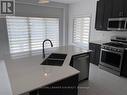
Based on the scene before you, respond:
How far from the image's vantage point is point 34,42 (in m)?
5.32

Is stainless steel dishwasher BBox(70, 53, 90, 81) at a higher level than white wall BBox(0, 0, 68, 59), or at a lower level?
lower

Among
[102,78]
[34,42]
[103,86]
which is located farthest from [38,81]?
[34,42]

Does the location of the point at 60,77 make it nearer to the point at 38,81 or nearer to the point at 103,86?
the point at 38,81

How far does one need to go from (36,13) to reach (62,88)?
13.7 feet

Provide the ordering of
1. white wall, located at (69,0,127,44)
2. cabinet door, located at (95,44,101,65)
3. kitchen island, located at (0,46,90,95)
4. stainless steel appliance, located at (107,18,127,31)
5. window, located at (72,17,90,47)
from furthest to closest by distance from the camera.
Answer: window, located at (72,17,90,47) → white wall, located at (69,0,127,44) → cabinet door, located at (95,44,101,65) → stainless steel appliance, located at (107,18,127,31) → kitchen island, located at (0,46,90,95)

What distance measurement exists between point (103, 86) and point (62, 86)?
5.52 ft

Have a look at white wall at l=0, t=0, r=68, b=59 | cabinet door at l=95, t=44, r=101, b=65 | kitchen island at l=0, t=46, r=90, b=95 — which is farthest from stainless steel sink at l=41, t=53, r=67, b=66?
white wall at l=0, t=0, r=68, b=59

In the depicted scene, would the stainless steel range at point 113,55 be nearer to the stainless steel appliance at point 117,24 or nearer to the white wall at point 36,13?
the stainless steel appliance at point 117,24

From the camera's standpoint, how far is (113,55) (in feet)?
12.0

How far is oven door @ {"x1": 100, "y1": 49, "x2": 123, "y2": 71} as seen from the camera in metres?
3.47

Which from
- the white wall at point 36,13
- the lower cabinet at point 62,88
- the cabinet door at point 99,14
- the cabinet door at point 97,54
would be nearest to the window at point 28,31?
the white wall at point 36,13

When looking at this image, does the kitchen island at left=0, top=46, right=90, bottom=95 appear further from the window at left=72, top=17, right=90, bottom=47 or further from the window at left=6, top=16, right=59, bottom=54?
the window at left=72, top=17, right=90, bottom=47

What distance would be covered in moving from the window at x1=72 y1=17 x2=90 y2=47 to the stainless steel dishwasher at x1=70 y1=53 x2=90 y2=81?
2340 millimetres

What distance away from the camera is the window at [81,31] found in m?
5.14
